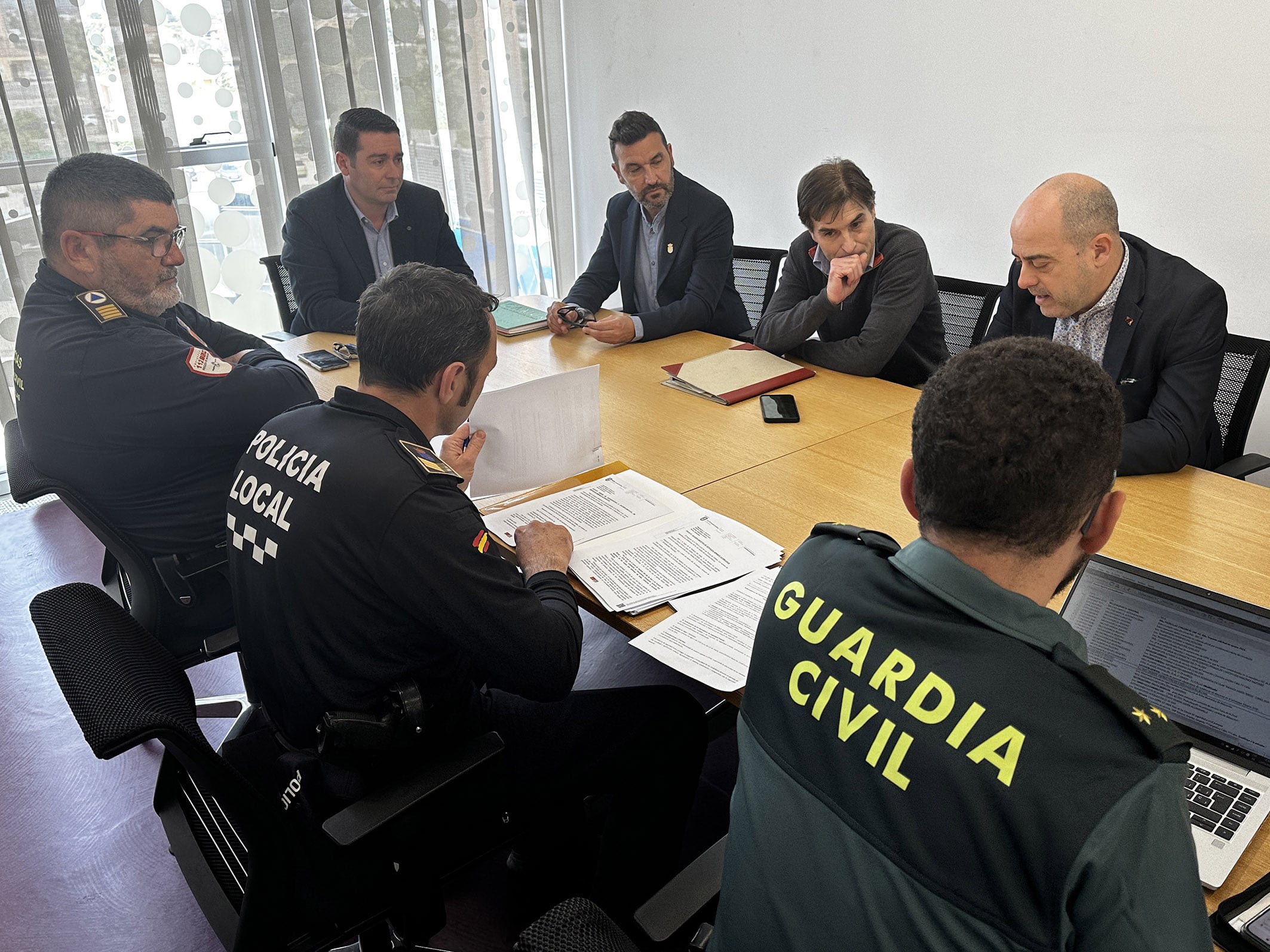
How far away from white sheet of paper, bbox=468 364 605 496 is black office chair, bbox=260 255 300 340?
1686 millimetres

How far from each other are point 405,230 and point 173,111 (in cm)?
132

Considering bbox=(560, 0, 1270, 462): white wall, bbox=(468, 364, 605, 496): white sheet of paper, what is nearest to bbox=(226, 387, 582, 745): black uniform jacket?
bbox=(468, 364, 605, 496): white sheet of paper

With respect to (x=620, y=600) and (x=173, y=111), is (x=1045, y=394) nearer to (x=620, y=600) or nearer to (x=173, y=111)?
(x=620, y=600)

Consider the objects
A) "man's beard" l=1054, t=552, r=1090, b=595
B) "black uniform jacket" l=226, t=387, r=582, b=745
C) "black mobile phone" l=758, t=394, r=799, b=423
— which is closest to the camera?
"man's beard" l=1054, t=552, r=1090, b=595

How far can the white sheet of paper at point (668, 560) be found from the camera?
59.4 inches

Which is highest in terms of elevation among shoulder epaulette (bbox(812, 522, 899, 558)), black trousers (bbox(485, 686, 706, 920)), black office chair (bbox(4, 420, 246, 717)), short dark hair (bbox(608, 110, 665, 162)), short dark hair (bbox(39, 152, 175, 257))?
short dark hair (bbox(608, 110, 665, 162))

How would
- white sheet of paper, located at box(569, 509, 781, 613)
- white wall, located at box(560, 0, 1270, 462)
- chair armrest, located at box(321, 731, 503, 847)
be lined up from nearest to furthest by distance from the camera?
chair armrest, located at box(321, 731, 503, 847) → white sheet of paper, located at box(569, 509, 781, 613) → white wall, located at box(560, 0, 1270, 462)

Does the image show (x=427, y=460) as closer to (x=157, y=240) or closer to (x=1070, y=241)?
(x=157, y=240)

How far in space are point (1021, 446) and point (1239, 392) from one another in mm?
1802

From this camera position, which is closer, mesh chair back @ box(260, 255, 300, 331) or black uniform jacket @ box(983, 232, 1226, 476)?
black uniform jacket @ box(983, 232, 1226, 476)

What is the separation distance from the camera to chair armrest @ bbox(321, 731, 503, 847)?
1.11 m

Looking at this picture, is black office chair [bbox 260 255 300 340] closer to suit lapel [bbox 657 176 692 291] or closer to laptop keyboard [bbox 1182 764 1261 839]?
suit lapel [bbox 657 176 692 291]

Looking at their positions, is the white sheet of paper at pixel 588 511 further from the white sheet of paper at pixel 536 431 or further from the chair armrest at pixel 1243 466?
the chair armrest at pixel 1243 466

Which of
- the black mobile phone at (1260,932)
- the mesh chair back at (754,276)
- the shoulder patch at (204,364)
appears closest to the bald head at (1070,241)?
the mesh chair back at (754,276)
